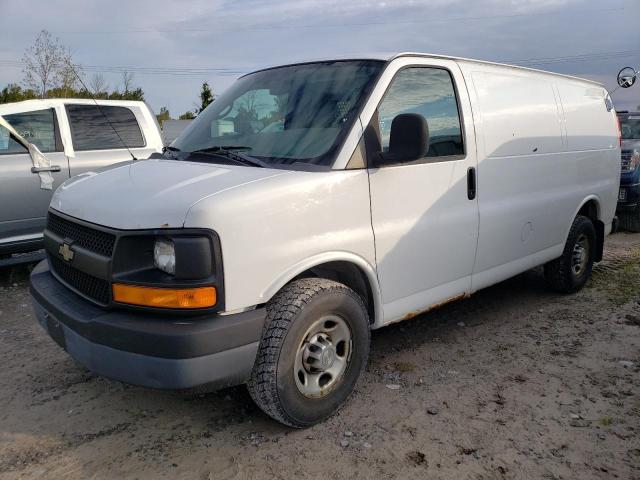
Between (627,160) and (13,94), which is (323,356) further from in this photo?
(13,94)

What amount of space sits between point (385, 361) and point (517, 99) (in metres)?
2.28

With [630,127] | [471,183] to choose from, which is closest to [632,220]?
[630,127]

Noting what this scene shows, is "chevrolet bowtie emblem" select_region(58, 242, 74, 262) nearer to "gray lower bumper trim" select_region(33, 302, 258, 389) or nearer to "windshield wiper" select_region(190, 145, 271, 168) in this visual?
"gray lower bumper trim" select_region(33, 302, 258, 389)

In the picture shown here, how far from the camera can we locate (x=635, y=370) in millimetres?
3791

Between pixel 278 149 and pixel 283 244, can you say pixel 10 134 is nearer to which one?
pixel 278 149

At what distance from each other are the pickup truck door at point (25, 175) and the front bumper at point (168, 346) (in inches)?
141

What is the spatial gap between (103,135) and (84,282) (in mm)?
4079

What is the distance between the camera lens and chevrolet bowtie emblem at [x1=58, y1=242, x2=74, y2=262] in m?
2.94

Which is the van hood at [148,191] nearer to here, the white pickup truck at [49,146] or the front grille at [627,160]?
the white pickup truck at [49,146]

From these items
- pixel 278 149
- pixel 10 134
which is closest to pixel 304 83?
pixel 278 149

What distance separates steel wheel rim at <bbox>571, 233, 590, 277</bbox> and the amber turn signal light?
4.04m

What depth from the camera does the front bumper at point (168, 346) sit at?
2.46 meters

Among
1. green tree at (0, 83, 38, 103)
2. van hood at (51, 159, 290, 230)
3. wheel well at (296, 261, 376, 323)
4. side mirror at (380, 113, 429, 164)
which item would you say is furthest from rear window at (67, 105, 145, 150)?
green tree at (0, 83, 38, 103)

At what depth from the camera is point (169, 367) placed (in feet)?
8.07
